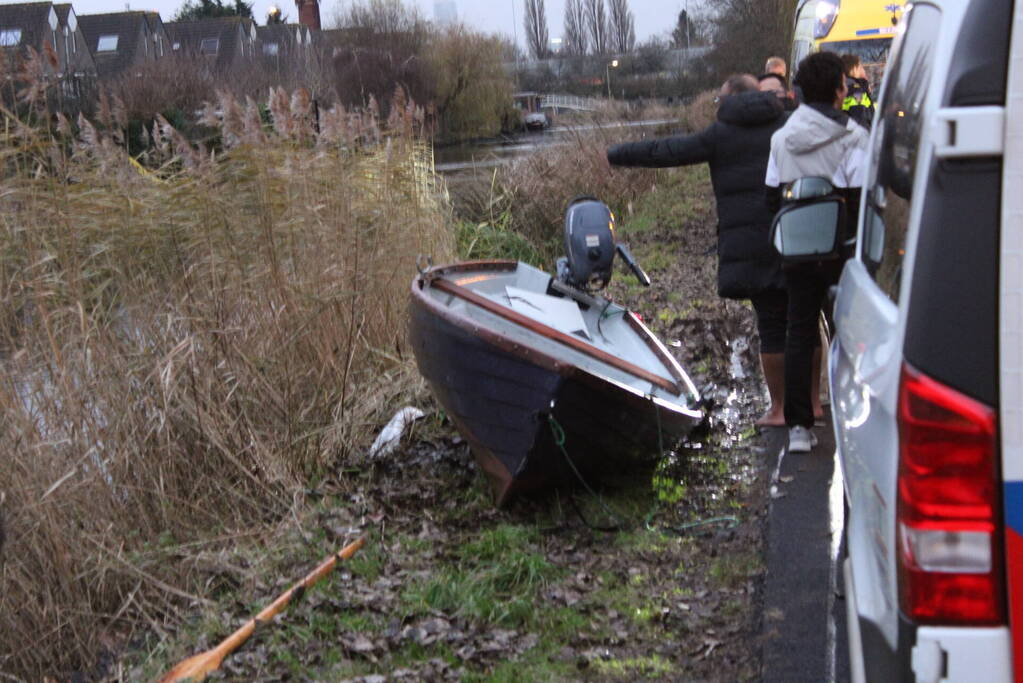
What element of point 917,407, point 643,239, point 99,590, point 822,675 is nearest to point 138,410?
point 99,590

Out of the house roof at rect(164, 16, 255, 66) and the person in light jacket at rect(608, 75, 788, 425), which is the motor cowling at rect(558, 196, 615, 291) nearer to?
the person in light jacket at rect(608, 75, 788, 425)

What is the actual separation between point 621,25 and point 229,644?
10785cm

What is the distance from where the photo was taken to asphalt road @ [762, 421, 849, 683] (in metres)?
4.05

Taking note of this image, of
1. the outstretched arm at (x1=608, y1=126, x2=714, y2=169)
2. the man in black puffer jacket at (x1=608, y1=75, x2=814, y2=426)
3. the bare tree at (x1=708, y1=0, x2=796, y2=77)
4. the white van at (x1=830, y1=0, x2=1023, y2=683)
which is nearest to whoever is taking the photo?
the white van at (x1=830, y1=0, x2=1023, y2=683)

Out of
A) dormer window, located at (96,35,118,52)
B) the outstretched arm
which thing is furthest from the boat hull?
dormer window, located at (96,35,118,52)

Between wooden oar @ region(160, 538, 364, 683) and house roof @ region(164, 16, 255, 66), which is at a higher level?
house roof @ region(164, 16, 255, 66)

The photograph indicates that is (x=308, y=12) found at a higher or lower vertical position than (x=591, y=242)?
higher

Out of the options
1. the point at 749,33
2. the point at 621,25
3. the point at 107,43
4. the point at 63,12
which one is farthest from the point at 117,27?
the point at 621,25

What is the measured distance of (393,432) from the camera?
7547 mm

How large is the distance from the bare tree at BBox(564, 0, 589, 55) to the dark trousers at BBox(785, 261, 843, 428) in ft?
336

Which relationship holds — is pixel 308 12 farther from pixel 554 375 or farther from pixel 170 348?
pixel 554 375

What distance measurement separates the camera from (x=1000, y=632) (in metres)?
2.08

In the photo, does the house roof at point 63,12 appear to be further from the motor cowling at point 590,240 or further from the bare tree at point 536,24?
the bare tree at point 536,24

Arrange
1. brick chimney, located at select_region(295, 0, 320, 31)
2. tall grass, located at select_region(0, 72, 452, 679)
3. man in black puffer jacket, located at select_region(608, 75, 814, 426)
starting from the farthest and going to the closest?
brick chimney, located at select_region(295, 0, 320, 31)
man in black puffer jacket, located at select_region(608, 75, 814, 426)
tall grass, located at select_region(0, 72, 452, 679)
